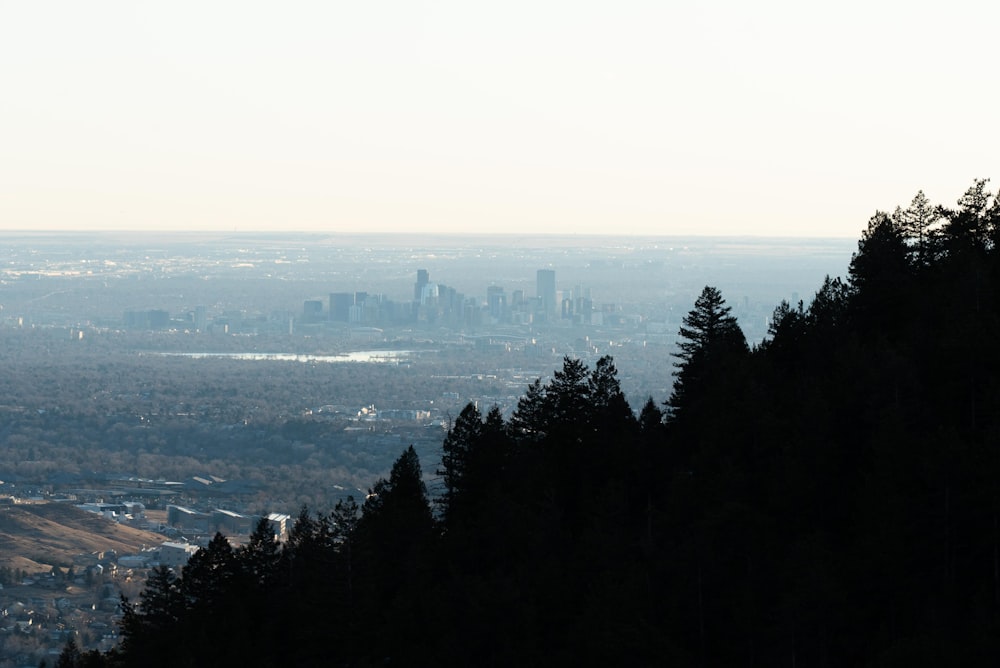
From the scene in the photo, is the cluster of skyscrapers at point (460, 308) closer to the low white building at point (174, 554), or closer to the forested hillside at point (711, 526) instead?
the low white building at point (174, 554)

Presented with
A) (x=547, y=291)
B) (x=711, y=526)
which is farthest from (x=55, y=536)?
(x=547, y=291)

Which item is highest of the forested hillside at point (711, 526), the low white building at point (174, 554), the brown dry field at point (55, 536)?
the forested hillside at point (711, 526)

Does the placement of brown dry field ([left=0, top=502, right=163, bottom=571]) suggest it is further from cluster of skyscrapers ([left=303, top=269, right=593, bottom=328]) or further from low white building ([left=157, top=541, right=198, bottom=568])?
cluster of skyscrapers ([left=303, top=269, right=593, bottom=328])

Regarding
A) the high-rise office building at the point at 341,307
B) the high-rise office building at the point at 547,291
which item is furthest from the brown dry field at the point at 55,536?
the high-rise office building at the point at 341,307

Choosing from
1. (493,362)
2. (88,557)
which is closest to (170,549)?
(88,557)

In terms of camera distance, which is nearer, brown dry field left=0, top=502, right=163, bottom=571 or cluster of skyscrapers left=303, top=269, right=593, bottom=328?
brown dry field left=0, top=502, right=163, bottom=571

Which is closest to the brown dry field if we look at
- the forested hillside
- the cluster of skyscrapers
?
the forested hillside

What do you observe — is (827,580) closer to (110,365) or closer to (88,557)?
(88,557)
